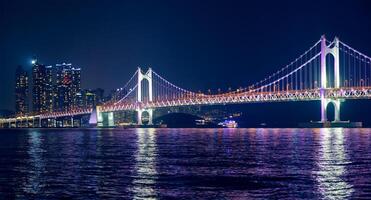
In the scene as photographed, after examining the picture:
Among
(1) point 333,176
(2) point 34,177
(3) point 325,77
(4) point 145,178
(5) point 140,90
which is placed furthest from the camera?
(5) point 140,90

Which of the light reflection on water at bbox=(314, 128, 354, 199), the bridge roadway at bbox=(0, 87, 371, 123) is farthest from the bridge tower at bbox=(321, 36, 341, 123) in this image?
the light reflection on water at bbox=(314, 128, 354, 199)

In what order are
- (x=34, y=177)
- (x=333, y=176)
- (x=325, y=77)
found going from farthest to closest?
(x=325, y=77) → (x=34, y=177) → (x=333, y=176)

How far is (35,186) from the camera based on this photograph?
2031 cm

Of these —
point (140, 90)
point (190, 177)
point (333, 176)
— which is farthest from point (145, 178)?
point (140, 90)

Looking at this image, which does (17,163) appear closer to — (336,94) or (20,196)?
(20,196)

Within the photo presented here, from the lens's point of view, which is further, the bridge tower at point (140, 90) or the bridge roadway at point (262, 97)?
the bridge tower at point (140, 90)

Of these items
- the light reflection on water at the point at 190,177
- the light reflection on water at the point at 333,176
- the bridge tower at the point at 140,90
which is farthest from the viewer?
the bridge tower at the point at 140,90

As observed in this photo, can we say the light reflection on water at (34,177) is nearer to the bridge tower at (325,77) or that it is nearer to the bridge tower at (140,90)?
the bridge tower at (325,77)

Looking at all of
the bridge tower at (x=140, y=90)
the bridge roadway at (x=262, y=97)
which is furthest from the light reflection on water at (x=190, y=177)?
the bridge tower at (x=140, y=90)

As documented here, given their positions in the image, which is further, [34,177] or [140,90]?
[140,90]

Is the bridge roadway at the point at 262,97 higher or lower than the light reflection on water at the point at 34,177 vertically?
higher

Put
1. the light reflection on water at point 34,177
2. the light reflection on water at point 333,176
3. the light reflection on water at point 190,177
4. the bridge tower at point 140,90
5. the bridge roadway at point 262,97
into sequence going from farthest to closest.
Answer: the bridge tower at point 140,90, the bridge roadway at point 262,97, the light reflection on water at point 34,177, the light reflection on water at point 190,177, the light reflection on water at point 333,176

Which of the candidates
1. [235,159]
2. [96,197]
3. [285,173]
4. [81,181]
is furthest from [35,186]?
[235,159]

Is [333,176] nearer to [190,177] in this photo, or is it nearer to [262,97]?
[190,177]
